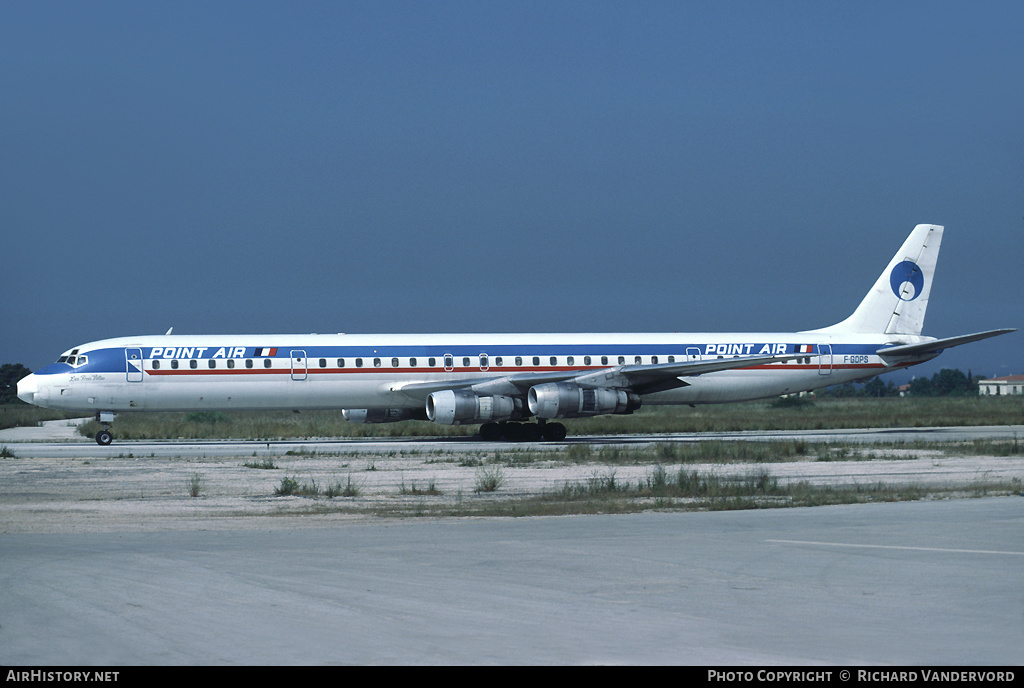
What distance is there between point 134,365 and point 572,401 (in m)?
13.7

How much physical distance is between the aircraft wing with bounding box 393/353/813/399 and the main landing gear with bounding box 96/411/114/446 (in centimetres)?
906

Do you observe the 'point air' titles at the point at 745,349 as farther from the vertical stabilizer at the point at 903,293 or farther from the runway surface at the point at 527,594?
the runway surface at the point at 527,594

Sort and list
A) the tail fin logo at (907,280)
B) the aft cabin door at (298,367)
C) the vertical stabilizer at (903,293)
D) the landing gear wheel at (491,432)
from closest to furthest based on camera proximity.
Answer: the aft cabin door at (298,367)
the landing gear wheel at (491,432)
the vertical stabilizer at (903,293)
the tail fin logo at (907,280)

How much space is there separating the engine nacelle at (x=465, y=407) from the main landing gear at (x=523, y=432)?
6.02 ft

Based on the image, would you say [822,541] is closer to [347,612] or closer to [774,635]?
[774,635]

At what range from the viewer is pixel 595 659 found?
7.21 m

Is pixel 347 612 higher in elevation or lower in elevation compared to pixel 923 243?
lower

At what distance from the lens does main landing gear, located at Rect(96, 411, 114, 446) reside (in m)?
35.2

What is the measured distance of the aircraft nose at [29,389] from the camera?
3528 centimetres

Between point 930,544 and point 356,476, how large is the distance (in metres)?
13.0

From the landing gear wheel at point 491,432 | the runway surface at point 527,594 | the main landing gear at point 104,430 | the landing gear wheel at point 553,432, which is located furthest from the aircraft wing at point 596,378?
the runway surface at point 527,594
